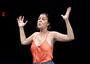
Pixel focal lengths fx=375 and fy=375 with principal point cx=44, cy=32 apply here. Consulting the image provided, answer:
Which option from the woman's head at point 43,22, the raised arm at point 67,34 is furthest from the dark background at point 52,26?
the raised arm at point 67,34

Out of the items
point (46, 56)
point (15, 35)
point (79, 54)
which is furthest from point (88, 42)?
point (46, 56)

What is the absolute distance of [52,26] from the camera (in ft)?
19.4

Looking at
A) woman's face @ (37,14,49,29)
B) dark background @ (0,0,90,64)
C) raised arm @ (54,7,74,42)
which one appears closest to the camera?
raised arm @ (54,7,74,42)

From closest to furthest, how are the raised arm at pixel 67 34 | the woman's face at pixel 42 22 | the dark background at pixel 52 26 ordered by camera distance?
the raised arm at pixel 67 34 < the woman's face at pixel 42 22 < the dark background at pixel 52 26

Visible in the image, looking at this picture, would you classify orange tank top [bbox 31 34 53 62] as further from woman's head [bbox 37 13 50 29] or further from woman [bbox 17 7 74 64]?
woman's head [bbox 37 13 50 29]

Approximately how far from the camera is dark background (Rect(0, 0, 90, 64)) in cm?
591

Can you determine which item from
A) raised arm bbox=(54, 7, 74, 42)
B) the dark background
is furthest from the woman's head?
the dark background

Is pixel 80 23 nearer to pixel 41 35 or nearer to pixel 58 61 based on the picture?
pixel 58 61

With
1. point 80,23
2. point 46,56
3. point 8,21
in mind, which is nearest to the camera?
point 46,56

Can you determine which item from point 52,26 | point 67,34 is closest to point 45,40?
point 67,34

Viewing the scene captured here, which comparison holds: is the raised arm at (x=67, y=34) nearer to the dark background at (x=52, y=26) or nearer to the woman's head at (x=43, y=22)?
the woman's head at (x=43, y=22)

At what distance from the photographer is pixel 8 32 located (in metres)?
6.46

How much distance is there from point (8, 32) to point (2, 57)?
17.4 inches

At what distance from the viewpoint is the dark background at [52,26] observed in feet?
19.4
